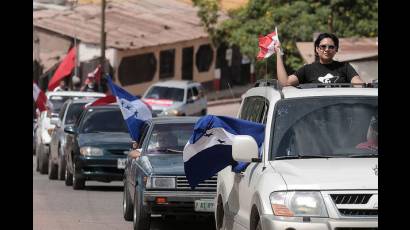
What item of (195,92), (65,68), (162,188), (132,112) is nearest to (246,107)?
(162,188)

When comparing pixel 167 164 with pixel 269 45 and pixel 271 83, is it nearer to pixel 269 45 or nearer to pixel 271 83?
pixel 269 45

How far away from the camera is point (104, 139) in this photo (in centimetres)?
2256

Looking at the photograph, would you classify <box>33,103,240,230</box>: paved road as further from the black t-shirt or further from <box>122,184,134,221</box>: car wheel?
the black t-shirt

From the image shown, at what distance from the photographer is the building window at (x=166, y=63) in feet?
196

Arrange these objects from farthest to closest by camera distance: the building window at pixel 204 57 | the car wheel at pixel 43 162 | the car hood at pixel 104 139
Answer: the building window at pixel 204 57, the car wheel at pixel 43 162, the car hood at pixel 104 139

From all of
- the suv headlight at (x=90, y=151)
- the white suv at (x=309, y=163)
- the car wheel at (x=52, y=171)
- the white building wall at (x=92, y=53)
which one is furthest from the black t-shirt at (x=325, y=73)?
the white building wall at (x=92, y=53)

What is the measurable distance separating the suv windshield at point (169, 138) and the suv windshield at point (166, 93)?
93.7ft

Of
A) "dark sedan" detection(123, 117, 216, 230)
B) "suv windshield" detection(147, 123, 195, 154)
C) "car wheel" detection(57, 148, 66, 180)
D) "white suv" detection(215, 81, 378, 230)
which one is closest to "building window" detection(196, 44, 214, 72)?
"car wheel" detection(57, 148, 66, 180)

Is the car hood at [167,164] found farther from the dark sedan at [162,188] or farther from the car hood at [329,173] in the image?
the car hood at [329,173]

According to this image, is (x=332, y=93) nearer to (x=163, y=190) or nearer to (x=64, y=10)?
(x=163, y=190)

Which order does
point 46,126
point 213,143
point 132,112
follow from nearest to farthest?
point 213,143
point 132,112
point 46,126

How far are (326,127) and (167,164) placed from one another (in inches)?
208

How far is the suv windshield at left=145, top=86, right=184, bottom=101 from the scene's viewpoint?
150ft

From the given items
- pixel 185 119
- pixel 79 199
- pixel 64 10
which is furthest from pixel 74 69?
pixel 185 119
